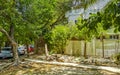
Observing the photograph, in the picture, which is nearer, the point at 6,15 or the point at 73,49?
the point at 6,15

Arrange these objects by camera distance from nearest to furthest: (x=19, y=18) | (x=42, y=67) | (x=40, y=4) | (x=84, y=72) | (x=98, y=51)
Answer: (x=84, y=72) → (x=42, y=67) → (x=19, y=18) → (x=40, y=4) → (x=98, y=51)

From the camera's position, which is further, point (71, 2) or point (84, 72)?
point (71, 2)

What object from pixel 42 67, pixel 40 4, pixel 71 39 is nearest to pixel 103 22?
pixel 42 67

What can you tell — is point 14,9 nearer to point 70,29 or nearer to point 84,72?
point 84,72

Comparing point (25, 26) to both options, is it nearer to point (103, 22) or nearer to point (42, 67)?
point (42, 67)

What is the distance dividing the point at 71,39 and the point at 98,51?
406 centimetres

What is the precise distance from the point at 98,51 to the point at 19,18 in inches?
466

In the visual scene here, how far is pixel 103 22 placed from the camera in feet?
37.4

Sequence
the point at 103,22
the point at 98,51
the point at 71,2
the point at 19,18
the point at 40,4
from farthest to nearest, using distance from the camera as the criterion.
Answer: the point at 71,2 < the point at 98,51 < the point at 40,4 < the point at 19,18 < the point at 103,22

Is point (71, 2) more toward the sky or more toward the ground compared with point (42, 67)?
more toward the sky

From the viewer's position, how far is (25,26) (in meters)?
25.1

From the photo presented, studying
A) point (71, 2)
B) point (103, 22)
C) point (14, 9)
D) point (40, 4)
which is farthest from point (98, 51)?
point (103, 22)

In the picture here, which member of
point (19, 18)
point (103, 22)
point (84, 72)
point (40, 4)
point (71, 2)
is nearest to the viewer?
point (103, 22)

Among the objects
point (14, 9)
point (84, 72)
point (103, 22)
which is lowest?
point (84, 72)
